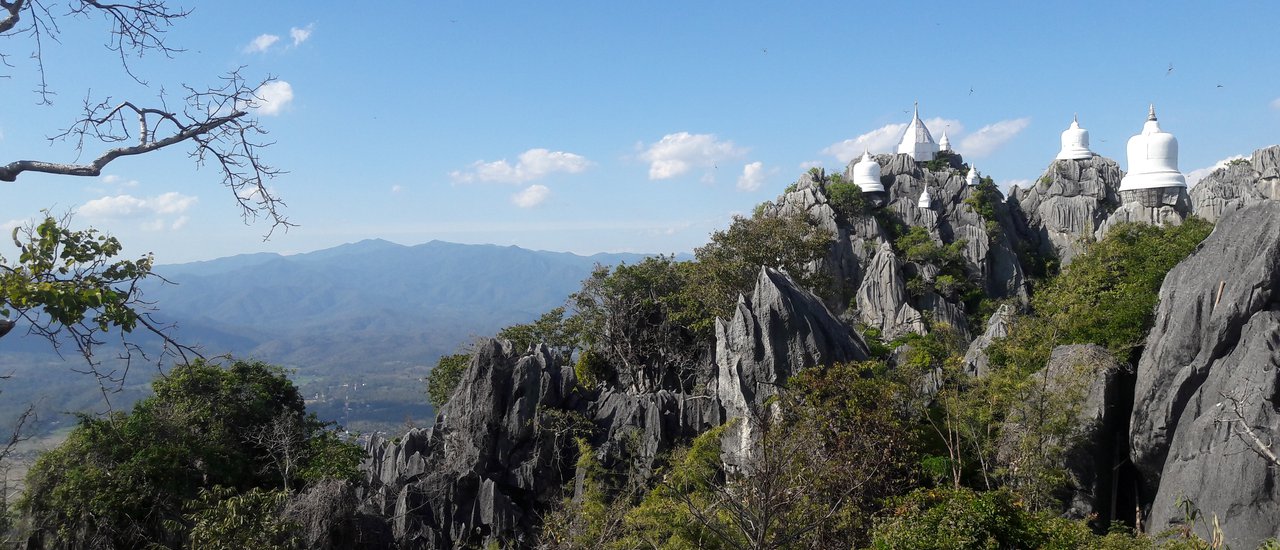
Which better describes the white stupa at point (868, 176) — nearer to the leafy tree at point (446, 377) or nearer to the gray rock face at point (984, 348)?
the gray rock face at point (984, 348)

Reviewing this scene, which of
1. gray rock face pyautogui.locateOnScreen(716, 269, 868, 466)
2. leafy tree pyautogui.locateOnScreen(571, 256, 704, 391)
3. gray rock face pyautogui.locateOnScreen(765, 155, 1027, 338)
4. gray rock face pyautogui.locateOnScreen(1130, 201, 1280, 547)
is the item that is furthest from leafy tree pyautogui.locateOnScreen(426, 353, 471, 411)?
gray rock face pyautogui.locateOnScreen(1130, 201, 1280, 547)

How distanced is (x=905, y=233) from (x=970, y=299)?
242 inches

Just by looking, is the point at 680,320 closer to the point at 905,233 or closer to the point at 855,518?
the point at 855,518

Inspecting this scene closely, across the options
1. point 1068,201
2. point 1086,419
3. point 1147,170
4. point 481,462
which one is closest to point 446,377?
point 481,462

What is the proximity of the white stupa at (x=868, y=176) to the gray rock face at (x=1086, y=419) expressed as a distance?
28791mm

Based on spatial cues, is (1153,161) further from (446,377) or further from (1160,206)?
(446,377)

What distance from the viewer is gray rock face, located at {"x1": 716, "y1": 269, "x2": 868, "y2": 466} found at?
56.4ft

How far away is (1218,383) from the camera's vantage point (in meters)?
14.2

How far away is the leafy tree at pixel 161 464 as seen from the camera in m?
15.4

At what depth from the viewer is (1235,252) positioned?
1534 centimetres

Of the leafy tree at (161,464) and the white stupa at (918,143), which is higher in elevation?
the white stupa at (918,143)

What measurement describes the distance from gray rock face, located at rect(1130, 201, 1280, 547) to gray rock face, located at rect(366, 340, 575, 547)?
13467 millimetres

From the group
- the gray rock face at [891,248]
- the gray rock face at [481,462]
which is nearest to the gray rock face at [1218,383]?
the gray rock face at [481,462]

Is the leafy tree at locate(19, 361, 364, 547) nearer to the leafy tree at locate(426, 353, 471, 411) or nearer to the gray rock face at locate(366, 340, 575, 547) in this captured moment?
the gray rock face at locate(366, 340, 575, 547)
